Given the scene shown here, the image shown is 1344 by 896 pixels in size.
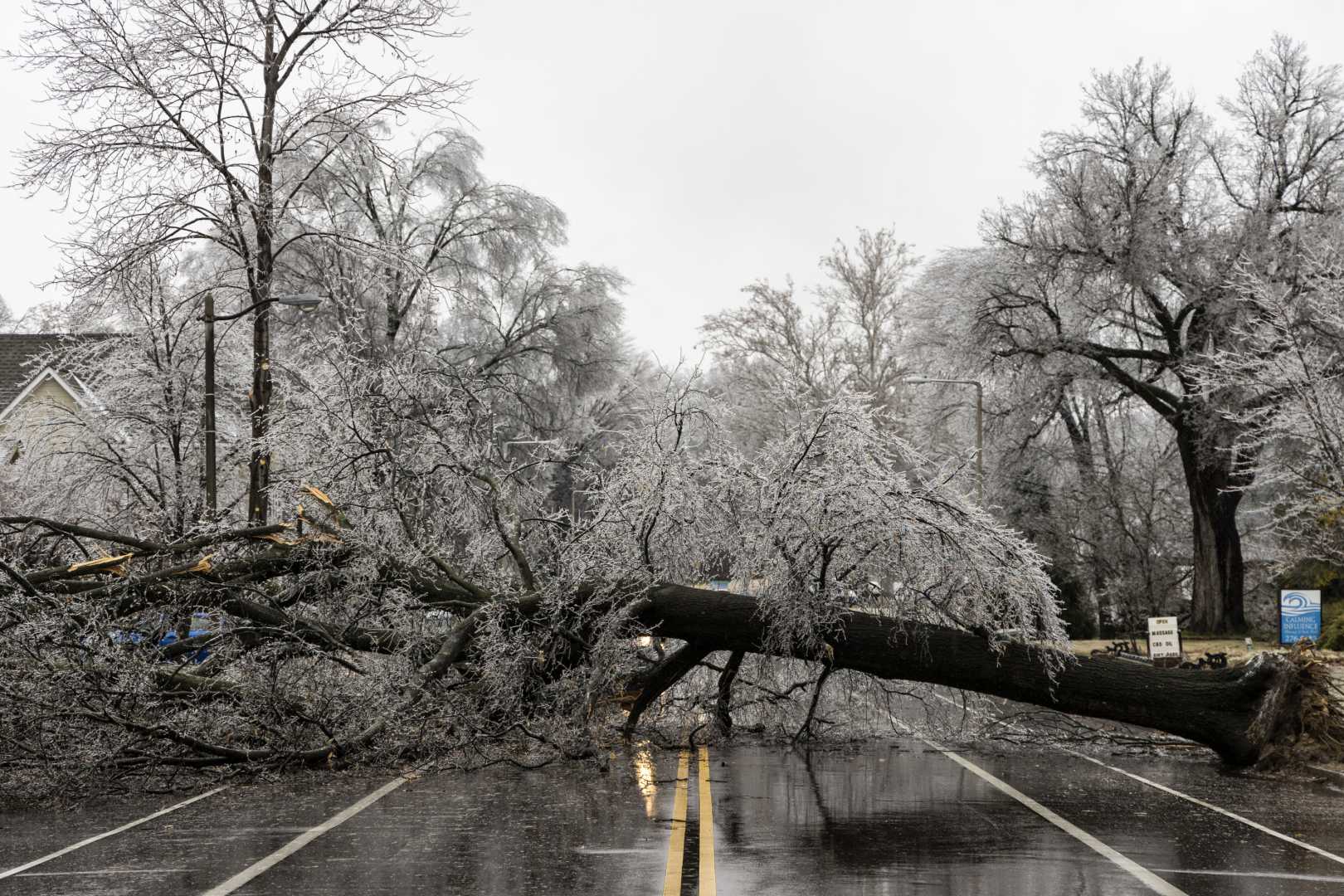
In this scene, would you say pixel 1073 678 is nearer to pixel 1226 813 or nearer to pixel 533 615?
pixel 1226 813

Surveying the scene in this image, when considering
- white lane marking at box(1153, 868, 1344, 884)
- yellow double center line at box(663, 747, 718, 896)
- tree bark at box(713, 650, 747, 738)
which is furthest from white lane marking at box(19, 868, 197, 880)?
tree bark at box(713, 650, 747, 738)

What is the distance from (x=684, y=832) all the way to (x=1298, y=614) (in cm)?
1958

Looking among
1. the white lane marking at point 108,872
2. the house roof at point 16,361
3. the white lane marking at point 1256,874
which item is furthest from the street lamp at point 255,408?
the house roof at point 16,361

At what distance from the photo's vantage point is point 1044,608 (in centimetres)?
1245

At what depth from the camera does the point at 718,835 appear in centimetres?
920

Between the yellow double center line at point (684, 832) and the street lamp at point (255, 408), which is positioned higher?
the street lamp at point (255, 408)

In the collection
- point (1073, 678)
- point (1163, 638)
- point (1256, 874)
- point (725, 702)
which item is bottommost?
point (1256, 874)

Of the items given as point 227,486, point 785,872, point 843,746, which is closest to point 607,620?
point 843,746

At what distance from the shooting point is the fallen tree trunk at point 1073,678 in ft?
42.3

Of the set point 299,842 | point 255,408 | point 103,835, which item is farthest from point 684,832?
point 255,408

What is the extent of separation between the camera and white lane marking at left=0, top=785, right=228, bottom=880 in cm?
818

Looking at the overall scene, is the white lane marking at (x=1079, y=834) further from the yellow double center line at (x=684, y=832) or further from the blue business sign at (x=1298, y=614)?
the blue business sign at (x=1298, y=614)

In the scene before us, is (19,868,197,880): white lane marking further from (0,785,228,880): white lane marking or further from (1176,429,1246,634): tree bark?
(1176,429,1246,634): tree bark

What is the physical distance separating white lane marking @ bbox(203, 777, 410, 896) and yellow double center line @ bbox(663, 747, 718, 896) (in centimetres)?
228
